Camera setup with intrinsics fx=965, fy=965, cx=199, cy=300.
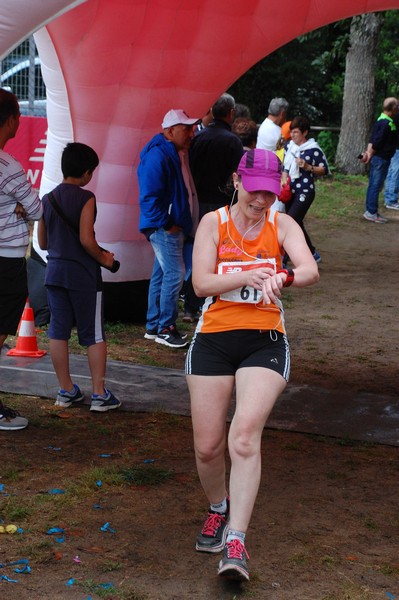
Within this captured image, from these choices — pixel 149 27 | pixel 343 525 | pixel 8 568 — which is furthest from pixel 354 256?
pixel 8 568

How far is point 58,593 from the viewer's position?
411cm

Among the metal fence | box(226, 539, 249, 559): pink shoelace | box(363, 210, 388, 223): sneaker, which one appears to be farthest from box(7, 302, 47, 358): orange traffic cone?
box(363, 210, 388, 223): sneaker

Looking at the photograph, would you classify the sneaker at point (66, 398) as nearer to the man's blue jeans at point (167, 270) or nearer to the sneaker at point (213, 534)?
the man's blue jeans at point (167, 270)

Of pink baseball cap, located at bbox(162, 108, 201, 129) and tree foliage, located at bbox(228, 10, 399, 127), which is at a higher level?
tree foliage, located at bbox(228, 10, 399, 127)

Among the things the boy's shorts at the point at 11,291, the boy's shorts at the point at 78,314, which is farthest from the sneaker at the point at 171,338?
the boy's shorts at the point at 11,291

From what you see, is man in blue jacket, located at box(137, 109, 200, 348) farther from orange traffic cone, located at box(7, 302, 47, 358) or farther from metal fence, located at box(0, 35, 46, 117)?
metal fence, located at box(0, 35, 46, 117)

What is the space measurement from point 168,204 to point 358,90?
49.9 ft

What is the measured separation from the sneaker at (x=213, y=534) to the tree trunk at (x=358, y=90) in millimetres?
18724

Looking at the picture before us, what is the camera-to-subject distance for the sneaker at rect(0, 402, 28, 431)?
21.0 feet

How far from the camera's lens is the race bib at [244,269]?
4.35 m

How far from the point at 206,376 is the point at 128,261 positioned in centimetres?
498

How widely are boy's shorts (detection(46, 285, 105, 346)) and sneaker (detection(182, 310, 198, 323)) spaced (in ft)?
10.1

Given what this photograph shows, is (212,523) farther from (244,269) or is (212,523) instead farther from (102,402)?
(102,402)

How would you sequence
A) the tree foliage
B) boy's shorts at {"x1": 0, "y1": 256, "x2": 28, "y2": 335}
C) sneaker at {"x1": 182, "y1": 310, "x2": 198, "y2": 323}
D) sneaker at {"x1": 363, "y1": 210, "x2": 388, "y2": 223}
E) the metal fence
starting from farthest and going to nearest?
the tree foliage < sneaker at {"x1": 363, "y1": 210, "x2": 388, "y2": 223} < the metal fence < sneaker at {"x1": 182, "y1": 310, "x2": 198, "y2": 323} < boy's shorts at {"x1": 0, "y1": 256, "x2": 28, "y2": 335}
